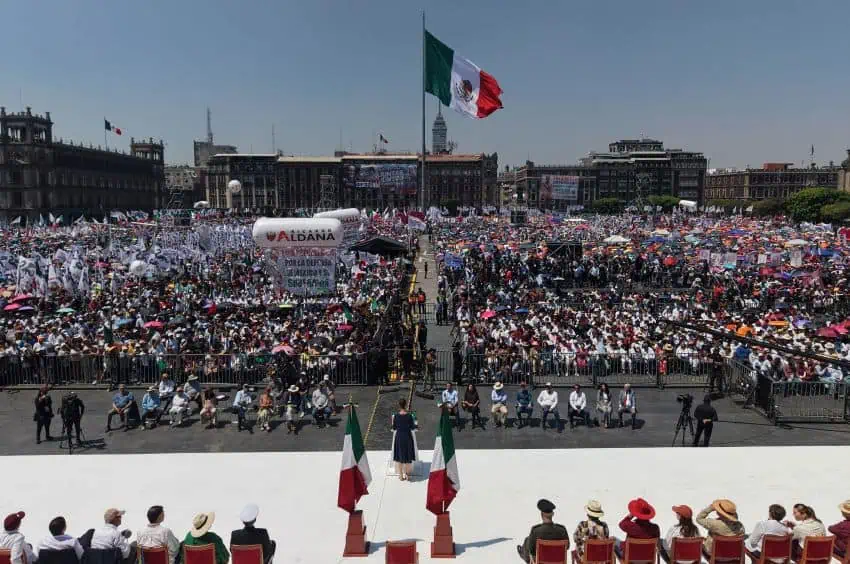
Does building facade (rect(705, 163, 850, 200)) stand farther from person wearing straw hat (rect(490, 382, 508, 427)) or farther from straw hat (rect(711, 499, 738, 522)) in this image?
straw hat (rect(711, 499, 738, 522))

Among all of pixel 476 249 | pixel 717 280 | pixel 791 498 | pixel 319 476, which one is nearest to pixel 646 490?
pixel 791 498

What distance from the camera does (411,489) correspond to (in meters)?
8.20

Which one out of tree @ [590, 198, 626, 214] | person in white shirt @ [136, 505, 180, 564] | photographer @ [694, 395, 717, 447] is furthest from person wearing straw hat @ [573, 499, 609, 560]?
tree @ [590, 198, 626, 214]

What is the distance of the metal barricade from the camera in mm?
11875

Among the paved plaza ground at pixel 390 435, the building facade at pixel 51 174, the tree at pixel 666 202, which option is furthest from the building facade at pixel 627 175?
the paved plaza ground at pixel 390 435

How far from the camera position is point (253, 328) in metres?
17.2

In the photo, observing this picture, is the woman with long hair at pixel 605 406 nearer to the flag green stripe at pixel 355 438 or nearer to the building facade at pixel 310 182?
the flag green stripe at pixel 355 438

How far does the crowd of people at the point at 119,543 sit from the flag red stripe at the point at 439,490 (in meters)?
1.57

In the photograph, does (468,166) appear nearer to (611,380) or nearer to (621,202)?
(621,202)

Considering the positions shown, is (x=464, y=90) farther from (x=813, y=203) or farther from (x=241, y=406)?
(x=813, y=203)

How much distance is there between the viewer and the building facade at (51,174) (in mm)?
84438

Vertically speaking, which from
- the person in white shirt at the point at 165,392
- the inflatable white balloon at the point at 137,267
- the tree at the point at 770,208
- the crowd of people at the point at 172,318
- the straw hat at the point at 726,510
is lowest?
the person in white shirt at the point at 165,392

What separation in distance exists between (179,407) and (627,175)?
14076 cm

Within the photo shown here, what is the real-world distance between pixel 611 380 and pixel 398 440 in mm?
7587
